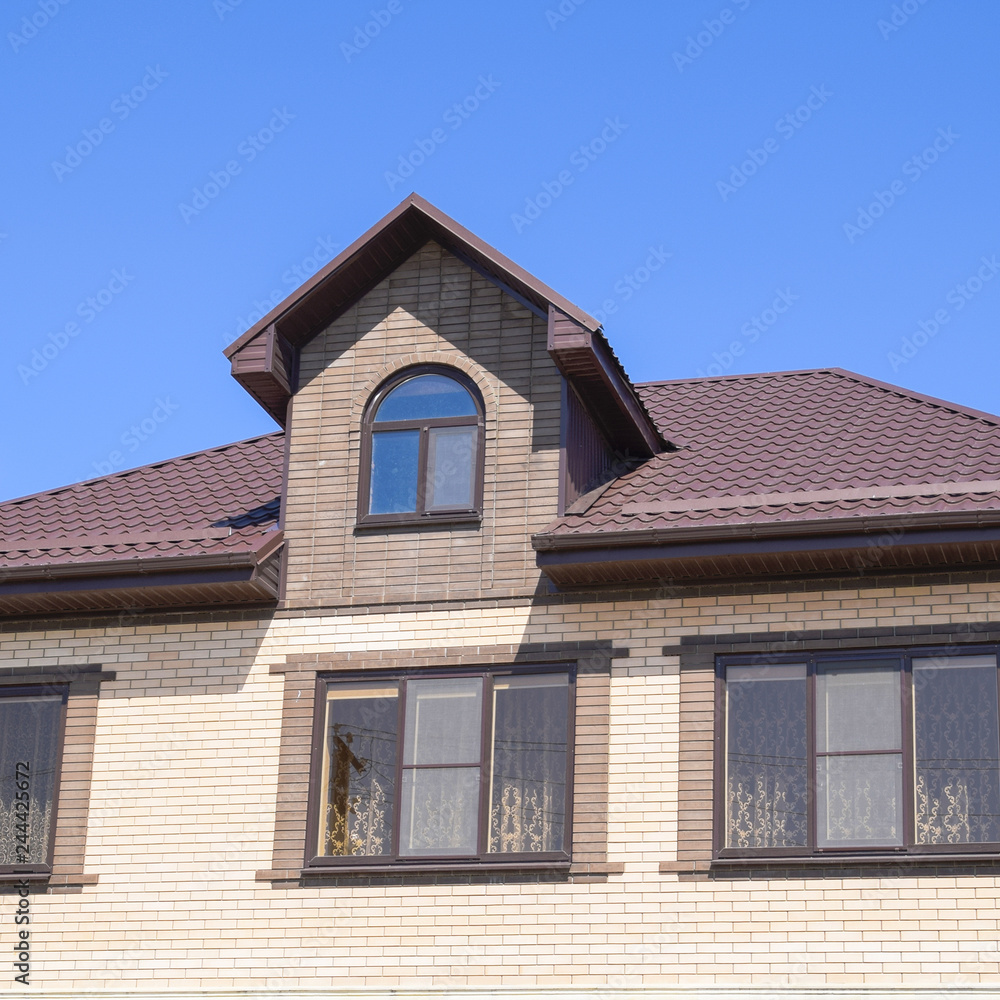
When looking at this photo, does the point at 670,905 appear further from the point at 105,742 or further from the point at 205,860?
the point at 105,742

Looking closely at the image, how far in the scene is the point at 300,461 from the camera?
50.2 feet

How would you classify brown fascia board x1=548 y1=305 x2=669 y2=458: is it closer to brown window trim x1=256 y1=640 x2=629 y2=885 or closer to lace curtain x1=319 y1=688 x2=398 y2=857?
brown window trim x1=256 y1=640 x2=629 y2=885

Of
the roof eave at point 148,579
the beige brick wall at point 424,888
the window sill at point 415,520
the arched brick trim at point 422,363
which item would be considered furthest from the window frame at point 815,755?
the roof eave at point 148,579

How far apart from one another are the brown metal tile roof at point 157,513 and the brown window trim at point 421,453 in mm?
1024

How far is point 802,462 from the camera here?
14.9 meters

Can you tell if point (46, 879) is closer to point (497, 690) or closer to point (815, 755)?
point (497, 690)

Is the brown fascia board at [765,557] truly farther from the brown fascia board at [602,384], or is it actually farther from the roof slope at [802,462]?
the brown fascia board at [602,384]

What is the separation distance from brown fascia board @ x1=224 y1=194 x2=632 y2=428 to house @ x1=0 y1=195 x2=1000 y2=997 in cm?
5

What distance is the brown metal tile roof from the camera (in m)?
14.7

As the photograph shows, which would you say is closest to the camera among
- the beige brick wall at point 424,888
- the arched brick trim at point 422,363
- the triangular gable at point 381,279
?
the beige brick wall at point 424,888

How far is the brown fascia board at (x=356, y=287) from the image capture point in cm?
1513

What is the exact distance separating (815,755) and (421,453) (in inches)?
178

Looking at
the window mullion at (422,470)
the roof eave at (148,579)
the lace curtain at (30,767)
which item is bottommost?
the lace curtain at (30,767)

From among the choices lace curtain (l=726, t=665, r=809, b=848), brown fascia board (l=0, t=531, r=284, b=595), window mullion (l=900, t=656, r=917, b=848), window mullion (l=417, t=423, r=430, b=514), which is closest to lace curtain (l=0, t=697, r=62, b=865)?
brown fascia board (l=0, t=531, r=284, b=595)
